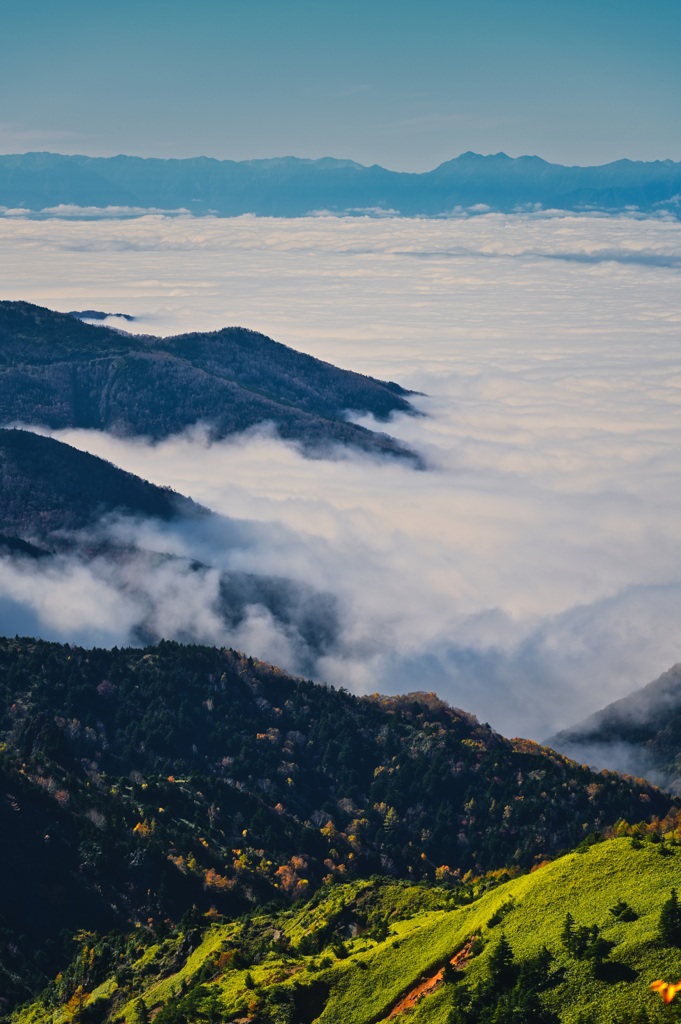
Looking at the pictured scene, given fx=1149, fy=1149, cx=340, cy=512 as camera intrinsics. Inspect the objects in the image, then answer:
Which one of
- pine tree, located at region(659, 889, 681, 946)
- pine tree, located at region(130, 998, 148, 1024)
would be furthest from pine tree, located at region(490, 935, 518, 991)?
pine tree, located at region(130, 998, 148, 1024)

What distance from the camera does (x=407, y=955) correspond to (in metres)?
98.9

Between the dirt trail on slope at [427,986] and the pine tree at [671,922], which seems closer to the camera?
the pine tree at [671,922]

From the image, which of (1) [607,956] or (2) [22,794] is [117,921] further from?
(1) [607,956]

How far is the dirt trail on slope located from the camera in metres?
90.8

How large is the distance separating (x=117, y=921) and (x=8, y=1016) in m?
36.1

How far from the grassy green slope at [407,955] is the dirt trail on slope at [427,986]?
2.31ft

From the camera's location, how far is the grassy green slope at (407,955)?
264ft

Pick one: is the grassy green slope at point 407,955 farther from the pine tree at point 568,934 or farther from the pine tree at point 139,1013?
the pine tree at point 568,934

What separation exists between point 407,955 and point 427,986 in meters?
6.68

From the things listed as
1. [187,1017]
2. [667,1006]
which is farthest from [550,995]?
[187,1017]

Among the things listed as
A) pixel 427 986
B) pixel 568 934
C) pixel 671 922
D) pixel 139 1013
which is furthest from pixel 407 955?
pixel 139 1013

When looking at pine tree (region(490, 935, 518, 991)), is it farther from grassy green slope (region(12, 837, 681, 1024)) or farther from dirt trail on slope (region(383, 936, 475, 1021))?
dirt trail on slope (region(383, 936, 475, 1021))

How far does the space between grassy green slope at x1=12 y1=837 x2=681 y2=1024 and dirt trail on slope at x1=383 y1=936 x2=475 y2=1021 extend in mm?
703

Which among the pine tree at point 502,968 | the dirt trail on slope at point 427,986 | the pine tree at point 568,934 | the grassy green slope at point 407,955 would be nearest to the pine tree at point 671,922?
the grassy green slope at point 407,955
